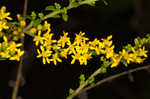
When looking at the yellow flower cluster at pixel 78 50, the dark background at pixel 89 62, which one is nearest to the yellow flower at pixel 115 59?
the yellow flower cluster at pixel 78 50

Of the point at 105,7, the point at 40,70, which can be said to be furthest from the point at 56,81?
the point at 105,7

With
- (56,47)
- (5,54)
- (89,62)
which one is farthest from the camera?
(89,62)

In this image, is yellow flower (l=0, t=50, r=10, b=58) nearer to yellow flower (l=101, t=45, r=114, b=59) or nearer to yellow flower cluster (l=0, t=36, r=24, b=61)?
yellow flower cluster (l=0, t=36, r=24, b=61)

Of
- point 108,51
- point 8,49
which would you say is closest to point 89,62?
point 108,51

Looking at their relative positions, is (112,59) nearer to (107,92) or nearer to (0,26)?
(0,26)

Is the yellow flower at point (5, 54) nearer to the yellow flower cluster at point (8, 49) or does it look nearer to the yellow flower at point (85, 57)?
the yellow flower cluster at point (8, 49)

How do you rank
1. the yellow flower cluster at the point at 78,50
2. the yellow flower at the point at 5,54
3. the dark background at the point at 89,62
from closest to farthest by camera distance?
1. the yellow flower at the point at 5,54
2. the yellow flower cluster at the point at 78,50
3. the dark background at the point at 89,62

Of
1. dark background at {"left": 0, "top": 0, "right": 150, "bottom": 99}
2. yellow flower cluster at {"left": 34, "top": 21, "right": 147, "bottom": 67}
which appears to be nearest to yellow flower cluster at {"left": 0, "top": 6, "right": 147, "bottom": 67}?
yellow flower cluster at {"left": 34, "top": 21, "right": 147, "bottom": 67}

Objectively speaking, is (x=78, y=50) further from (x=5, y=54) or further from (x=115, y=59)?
(x=5, y=54)
